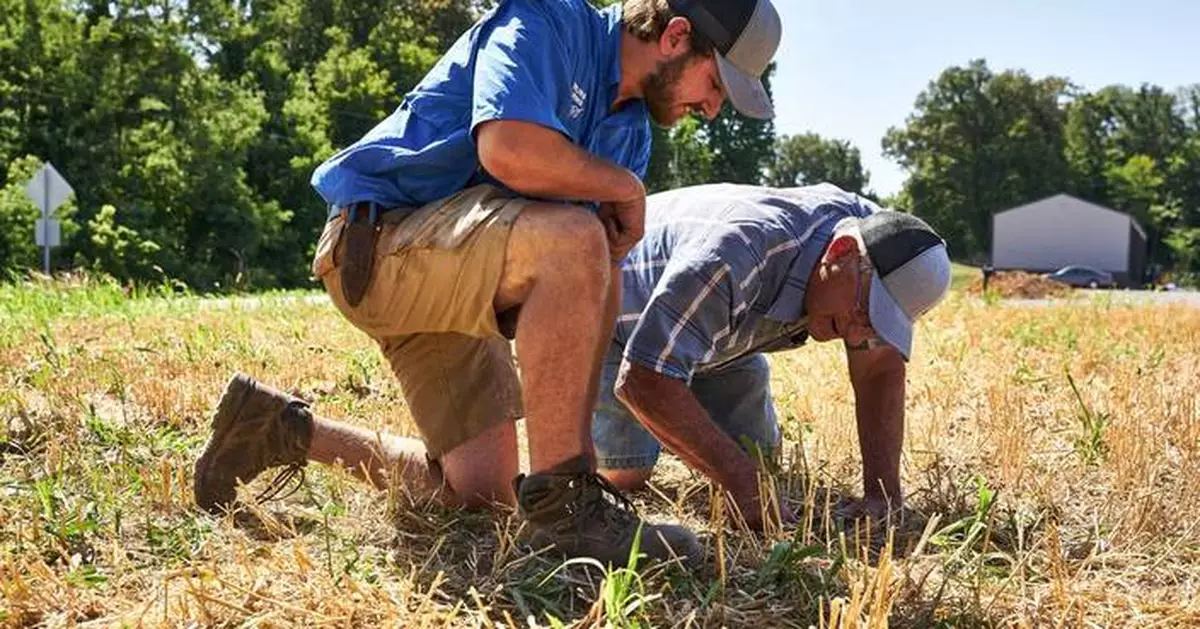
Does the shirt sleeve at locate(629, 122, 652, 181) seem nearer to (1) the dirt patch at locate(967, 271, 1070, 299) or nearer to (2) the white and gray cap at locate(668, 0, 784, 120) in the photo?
(2) the white and gray cap at locate(668, 0, 784, 120)

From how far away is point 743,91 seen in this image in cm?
304

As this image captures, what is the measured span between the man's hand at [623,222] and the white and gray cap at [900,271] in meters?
0.78

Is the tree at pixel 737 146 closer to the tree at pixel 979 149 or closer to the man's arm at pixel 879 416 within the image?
the tree at pixel 979 149

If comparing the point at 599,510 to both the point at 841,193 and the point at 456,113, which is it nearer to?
the point at 456,113

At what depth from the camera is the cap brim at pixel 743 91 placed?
300 cm

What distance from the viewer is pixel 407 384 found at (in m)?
3.67

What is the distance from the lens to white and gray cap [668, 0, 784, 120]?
2955mm

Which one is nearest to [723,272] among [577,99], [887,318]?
[887,318]

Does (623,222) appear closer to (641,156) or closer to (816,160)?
(641,156)

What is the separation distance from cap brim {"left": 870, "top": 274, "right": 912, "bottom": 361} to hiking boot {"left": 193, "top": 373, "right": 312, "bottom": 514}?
180 cm

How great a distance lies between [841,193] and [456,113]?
4.86 ft

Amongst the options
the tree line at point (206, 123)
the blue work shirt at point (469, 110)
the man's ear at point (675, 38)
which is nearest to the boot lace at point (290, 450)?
the blue work shirt at point (469, 110)

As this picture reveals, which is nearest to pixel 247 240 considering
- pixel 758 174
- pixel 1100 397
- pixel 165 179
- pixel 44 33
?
pixel 165 179

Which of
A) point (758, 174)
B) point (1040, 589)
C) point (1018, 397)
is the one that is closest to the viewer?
point (1040, 589)
